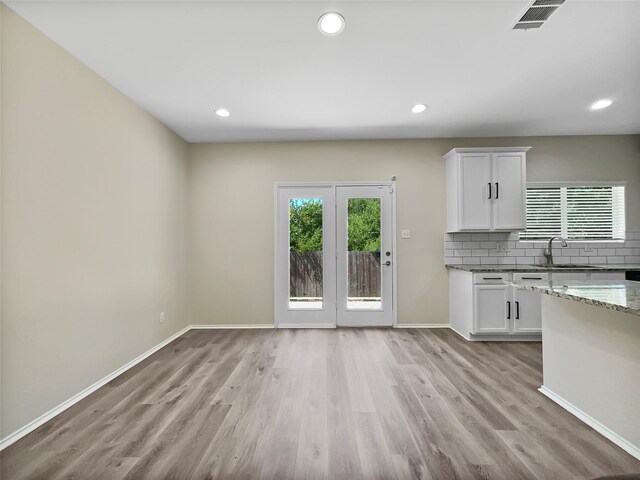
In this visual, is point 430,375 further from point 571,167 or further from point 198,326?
point 571,167

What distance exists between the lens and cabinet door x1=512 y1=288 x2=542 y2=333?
3.56 meters

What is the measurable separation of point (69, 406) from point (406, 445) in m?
2.38

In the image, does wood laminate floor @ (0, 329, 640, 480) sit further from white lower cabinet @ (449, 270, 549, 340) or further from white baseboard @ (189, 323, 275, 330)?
white baseboard @ (189, 323, 275, 330)

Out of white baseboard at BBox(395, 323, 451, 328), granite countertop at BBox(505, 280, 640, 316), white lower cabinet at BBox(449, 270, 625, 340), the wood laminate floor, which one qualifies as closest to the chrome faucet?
white lower cabinet at BBox(449, 270, 625, 340)

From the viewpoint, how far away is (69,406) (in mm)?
2186

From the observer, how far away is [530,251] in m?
4.04

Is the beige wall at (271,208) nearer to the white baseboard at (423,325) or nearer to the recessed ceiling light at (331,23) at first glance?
the white baseboard at (423,325)

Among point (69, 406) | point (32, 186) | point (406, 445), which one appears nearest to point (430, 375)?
point (406, 445)

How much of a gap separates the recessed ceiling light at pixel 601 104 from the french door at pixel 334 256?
2269 millimetres

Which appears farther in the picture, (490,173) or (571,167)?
(571,167)

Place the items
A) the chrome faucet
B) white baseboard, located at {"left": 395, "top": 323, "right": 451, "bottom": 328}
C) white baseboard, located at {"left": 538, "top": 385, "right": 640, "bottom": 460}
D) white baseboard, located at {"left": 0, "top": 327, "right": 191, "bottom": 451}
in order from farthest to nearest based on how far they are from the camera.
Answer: white baseboard, located at {"left": 395, "top": 323, "right": 451, "bottom": 328}, the chrome faucet, white baseboard, located at {"left": 0, "top": 327, "right": 191, "bottom": 451}, white baseboard, located at {"left": 538, "top": 385, "right": 640, "bottom": 460}

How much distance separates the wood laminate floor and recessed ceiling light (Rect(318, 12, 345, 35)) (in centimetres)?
260

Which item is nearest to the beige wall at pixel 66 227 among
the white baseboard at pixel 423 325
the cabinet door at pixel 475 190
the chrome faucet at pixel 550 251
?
the white baseboard at pixel 423 325

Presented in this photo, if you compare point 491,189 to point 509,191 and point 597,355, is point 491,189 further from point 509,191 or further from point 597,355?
point 597,355
